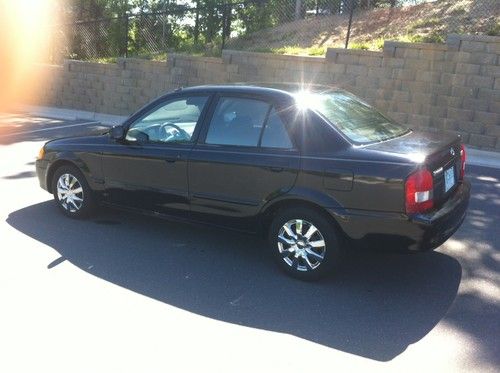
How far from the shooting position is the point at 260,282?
4.41 m

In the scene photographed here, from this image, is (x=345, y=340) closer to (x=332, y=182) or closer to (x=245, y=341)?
(x=245, y=341)

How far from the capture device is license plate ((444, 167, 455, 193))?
432 cm

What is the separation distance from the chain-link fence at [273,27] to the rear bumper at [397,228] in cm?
805

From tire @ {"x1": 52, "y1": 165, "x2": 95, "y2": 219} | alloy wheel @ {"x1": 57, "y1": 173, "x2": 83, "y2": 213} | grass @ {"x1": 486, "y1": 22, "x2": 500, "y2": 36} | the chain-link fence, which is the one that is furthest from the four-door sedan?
the chain-link fence

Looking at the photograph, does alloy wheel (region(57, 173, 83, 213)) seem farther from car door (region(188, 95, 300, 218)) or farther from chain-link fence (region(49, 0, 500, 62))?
chain-link fence (region(49, 0, 500, 62))

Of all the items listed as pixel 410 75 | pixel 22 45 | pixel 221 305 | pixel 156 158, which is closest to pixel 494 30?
pixel 410 75

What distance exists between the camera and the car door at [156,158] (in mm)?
4980

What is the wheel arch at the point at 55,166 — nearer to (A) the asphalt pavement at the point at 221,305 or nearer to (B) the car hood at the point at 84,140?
(B) the car hood at the point at 84,140

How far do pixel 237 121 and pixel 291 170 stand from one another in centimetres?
77

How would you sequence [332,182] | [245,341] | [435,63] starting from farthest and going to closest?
1. [435,63]
2. [332,182]
3. [245,341]

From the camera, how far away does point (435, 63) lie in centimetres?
1034

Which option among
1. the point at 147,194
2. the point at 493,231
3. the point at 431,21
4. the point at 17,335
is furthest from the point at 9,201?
the point at 431,21

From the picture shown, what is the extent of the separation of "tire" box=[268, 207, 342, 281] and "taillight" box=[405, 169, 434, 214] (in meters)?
0.63

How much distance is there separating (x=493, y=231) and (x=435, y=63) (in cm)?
556
